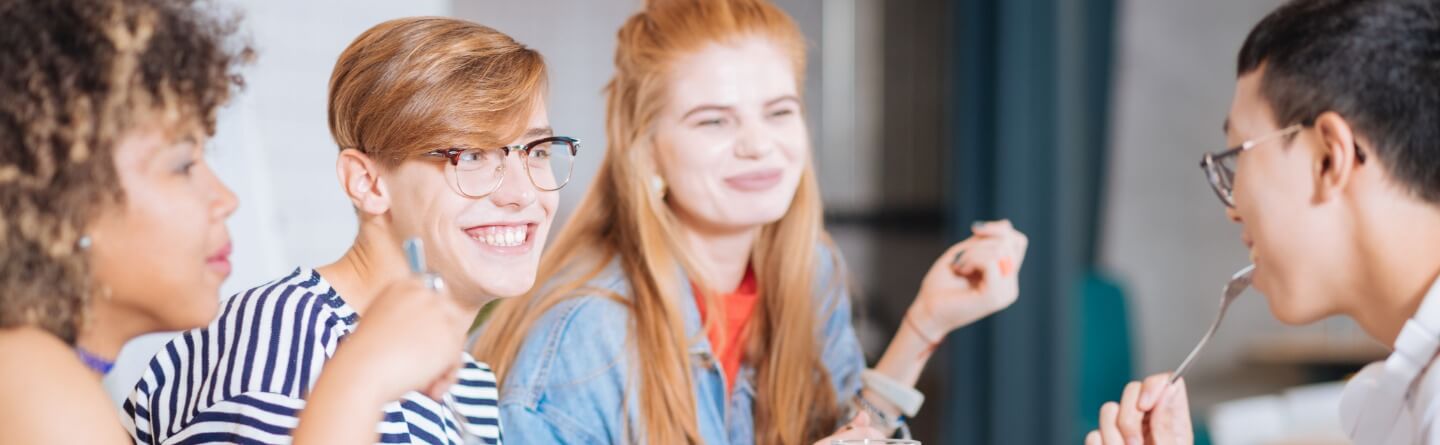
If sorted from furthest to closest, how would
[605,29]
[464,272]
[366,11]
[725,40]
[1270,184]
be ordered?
1. [605,29]
2. [725,40]
3. [1270,184]
4. [366,11]
5. [464,272]

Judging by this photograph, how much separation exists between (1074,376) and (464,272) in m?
2.59

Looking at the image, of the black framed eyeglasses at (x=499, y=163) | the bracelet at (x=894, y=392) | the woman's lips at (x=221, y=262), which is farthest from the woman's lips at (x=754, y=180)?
the woman's lips at (x=221, y=262)

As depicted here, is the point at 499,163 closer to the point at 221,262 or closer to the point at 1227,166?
the point at 221,262

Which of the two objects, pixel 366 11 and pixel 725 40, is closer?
pixel 366 11

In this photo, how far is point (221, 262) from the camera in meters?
0.82

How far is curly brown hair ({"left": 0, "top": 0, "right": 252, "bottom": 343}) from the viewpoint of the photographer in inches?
28.0

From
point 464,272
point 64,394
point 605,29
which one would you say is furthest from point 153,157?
point 605,29

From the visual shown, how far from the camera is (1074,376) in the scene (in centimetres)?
329

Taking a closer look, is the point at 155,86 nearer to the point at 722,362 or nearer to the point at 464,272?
the point at 464,272

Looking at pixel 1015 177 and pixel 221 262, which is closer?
pixel 221 262

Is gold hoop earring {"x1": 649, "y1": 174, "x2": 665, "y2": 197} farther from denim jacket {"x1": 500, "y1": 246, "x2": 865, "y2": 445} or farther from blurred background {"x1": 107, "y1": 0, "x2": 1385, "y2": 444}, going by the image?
blurred background {"x1": 107, "y1": 0, "x2": 1385, "y2": 444}

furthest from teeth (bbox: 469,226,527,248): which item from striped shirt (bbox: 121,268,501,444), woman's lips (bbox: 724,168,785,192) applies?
woman's lips (bbox: 724,168,785,192)

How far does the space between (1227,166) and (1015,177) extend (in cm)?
210

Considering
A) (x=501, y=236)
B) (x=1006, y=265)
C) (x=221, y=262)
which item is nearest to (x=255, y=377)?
(x=221, y=262)
